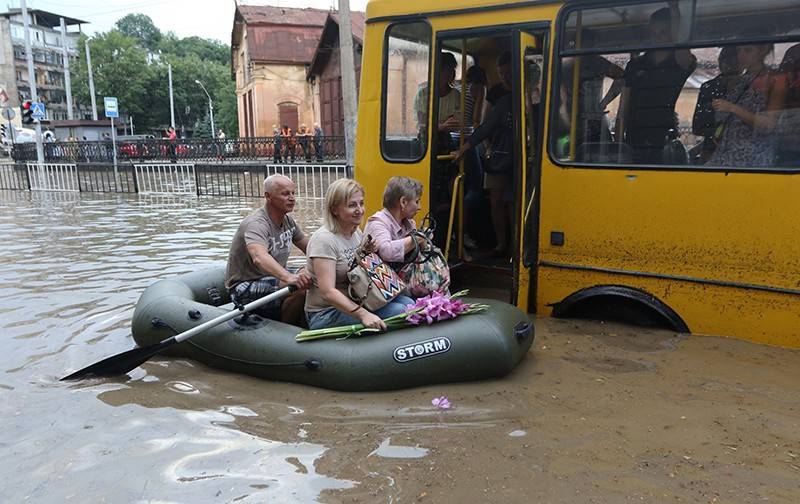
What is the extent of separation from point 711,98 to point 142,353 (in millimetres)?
4451

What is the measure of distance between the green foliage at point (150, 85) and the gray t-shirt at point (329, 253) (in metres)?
63.8

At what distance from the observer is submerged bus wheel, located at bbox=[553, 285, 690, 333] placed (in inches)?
179

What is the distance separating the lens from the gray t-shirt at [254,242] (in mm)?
4777

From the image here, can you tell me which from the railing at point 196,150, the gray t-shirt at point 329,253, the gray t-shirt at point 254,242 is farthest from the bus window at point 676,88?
the railing at point 196,150

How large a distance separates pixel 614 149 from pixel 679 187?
54 cm

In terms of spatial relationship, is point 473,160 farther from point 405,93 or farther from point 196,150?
point 196,150

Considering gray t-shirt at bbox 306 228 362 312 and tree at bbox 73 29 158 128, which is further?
tree at bbox 73 29 158 128

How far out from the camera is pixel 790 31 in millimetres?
3900

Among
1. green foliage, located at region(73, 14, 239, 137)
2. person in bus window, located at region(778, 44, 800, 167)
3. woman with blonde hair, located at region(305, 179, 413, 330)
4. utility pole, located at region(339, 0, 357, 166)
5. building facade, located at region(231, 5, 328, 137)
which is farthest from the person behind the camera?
green foliage, located at region(73, 14, 239, 137)

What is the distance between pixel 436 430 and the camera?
3.62 meters

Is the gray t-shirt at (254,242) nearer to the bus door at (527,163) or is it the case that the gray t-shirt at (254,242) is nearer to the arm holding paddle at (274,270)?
the arm holding paddle at (274,270)

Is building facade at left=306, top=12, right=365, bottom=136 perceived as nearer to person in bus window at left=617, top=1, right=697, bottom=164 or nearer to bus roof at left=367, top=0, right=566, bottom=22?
bus roof at left=367, top=0, right=566, bottom=22

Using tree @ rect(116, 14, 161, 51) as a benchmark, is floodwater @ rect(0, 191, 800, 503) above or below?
below

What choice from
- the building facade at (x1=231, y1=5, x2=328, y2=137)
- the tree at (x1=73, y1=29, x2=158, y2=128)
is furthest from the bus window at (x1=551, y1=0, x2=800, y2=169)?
the tree at (x1=73, y1=29, x2=158, y2=128)
